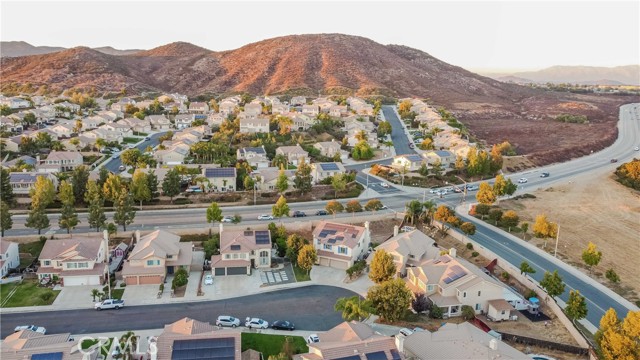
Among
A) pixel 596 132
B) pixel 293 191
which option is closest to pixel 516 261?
pixel 293 191

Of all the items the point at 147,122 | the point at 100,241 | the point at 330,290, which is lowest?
the point at 330,290

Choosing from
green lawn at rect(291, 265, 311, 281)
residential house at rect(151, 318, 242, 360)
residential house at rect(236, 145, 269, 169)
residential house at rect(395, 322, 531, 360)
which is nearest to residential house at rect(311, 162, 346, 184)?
residential house at rect(236, 145, 269, 169)

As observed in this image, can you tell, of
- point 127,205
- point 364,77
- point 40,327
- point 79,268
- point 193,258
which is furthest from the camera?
point 364,77

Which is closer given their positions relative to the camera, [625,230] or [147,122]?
[625,230]

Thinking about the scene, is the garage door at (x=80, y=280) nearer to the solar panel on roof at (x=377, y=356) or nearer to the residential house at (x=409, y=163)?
the solar panel on roof at (x=377, y=356)

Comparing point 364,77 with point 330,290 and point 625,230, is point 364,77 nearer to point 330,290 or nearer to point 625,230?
point 625,230

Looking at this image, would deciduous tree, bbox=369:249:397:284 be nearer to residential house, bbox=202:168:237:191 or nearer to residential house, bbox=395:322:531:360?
residential house, bbox=395:322:531:360

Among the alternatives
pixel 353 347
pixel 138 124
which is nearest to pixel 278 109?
pixel 138 124
